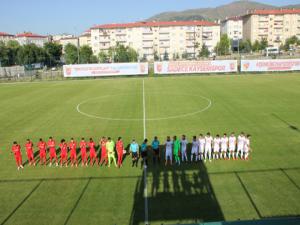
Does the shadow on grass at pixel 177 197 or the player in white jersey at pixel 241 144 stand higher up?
the player in white jersey at pixel 241 144

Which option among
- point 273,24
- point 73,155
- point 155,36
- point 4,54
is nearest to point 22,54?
point 4,54

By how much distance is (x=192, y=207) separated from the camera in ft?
34.8

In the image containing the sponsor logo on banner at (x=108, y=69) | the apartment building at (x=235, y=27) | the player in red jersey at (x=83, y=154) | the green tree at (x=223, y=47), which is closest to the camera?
the player in red jersey at (x=83, y=154)

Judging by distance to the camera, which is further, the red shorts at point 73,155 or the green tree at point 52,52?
the green tree at point 52,52

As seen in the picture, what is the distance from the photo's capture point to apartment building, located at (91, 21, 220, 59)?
136625mm

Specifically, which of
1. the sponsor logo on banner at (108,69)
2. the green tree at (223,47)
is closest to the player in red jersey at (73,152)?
the sponsor logo on banner at (108,69)

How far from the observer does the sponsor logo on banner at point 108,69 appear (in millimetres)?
53406

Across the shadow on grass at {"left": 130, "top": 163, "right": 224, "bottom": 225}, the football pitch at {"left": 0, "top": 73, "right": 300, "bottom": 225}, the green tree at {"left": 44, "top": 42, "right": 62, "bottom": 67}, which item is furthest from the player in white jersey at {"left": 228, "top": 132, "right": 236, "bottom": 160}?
the green tree at {"left": 44, "top": 42, "right": 62, "bottom": 67}

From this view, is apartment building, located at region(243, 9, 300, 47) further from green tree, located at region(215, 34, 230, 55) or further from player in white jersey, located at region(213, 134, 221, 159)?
player in white jersey, located at region(213, 134, 221, 159)

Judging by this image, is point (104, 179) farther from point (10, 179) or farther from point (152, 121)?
point (152, 121)

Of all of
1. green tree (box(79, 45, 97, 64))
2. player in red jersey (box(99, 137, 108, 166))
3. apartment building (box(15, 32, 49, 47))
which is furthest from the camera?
apartment building (box(15, 32, 49, 47))

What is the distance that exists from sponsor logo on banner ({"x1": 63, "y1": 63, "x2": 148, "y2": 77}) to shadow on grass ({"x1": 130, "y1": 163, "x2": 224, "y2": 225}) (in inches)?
1618

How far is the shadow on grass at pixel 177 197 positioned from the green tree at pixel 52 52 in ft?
341

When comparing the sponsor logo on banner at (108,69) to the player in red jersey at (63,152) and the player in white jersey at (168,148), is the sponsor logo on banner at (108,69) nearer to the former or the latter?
the player in red jersey at (63,152)
